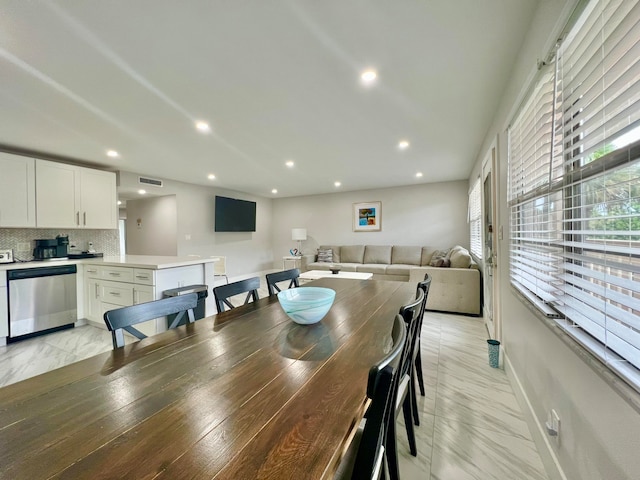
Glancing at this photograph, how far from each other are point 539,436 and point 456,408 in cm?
47

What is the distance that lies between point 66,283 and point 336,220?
546 cm

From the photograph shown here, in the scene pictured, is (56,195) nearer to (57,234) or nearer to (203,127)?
(57,234)

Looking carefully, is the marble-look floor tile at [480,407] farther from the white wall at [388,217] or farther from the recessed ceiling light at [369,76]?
the white wall at [388,217]

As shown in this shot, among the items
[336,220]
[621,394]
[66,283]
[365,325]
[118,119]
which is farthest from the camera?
[336,220]

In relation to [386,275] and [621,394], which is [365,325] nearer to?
[621,394]

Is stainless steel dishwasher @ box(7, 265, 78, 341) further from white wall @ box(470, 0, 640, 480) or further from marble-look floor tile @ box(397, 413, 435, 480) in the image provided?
white wall @ box(470, 0, 640, 480)

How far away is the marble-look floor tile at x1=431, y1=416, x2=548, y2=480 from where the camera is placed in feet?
4.36

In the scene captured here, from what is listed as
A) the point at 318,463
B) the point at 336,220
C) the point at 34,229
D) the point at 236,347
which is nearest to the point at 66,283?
the point at 34,229

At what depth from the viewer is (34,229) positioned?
12.3ft

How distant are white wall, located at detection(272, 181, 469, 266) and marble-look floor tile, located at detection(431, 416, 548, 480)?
5.02 metres

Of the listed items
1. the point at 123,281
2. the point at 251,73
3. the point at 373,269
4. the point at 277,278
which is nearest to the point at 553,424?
the point at 277,278

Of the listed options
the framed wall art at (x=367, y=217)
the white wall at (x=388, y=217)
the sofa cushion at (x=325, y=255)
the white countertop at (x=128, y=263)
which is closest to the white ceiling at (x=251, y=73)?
the white countertop at (x=128, y=263)

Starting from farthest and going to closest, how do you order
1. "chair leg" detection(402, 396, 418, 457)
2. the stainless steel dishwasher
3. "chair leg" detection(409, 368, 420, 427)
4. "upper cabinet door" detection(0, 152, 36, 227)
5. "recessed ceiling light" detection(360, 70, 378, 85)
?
"upper cabinet door" detection(0, 152, 36, 227)
the stainless steel dishwasher
"recessed ceiling light" detection(360, 70, 378, 85)
"chair leg" detection(409, 368, 420, 427)
"chair leg" detection(402, 396, 418, 457)

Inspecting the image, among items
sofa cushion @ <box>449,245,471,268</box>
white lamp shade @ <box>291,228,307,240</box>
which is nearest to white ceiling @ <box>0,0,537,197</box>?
sofa cushion @ <box>449,245,471,268</box>
